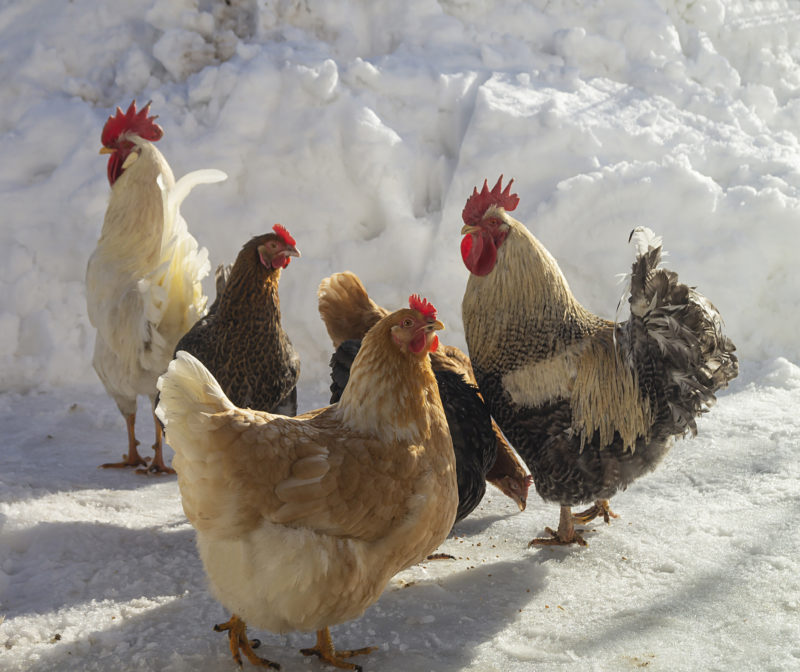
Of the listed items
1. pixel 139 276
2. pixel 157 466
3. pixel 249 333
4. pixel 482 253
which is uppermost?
pixel 482 253

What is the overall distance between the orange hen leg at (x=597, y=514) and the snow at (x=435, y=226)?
0.10 m

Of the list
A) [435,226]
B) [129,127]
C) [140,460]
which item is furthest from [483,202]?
[140,460]

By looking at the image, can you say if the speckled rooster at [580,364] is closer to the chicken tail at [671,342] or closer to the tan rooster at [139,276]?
the chicken tail at [671,342]

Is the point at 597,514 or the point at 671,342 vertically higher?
the point at 671,342

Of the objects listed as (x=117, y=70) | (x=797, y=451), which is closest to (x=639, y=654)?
(x=797, y=451)

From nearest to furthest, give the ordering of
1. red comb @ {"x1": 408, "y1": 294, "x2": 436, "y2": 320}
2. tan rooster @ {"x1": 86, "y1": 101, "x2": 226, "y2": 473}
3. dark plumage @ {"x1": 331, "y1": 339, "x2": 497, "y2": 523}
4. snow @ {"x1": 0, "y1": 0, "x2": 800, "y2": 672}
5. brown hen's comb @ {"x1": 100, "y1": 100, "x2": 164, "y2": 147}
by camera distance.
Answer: red comb @ {"x1": 408, "y1": 294, "x2": 436, "y2": 320}, snow @ {"x1": 0, "y1": 0, "x2": 800, "y2": 672}, dark plumage @ {"x1": 331, "y1": 339, "x2": 497, "y2": 523}, tan rooster @ {"x1": 86, "y1": 101, "x2": 226, "y2": 473}, brown hen's comb @ {"x1": 100, "y1": 100, "x2": 164, "y2": 147}

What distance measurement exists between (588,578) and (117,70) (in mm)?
6097

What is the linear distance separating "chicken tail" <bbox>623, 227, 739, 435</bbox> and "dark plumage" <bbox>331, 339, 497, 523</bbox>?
79cm

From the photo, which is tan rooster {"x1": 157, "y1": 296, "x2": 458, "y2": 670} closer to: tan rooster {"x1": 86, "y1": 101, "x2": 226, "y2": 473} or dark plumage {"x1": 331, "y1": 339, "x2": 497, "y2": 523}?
dark plumage {"x1": 331, "y1": 339, "x2": 497, "y2": 523}

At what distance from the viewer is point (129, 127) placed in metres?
4.79

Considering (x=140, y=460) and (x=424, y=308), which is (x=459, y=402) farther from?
(x=140, y=460)

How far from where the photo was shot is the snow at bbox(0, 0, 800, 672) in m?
2.99

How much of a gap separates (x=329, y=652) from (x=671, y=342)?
1.99 meters

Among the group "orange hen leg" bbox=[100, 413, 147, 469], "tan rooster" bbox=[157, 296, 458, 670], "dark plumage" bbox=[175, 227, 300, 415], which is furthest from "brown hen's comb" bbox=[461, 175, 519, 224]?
"orange hen leg" bbox=[100, 413, 147, 469]
